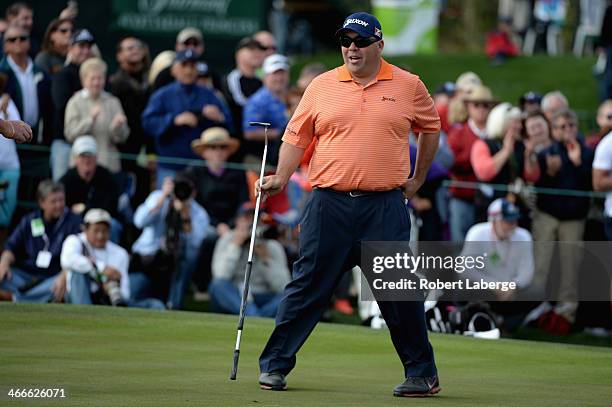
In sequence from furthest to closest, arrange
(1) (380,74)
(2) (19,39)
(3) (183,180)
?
1. (3) (183,180)
2. (2) (19,39)
3. (1) (380,74)

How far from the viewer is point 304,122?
8.86 metres

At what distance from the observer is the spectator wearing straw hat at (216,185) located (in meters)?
15.4

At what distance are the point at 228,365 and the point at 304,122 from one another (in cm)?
194

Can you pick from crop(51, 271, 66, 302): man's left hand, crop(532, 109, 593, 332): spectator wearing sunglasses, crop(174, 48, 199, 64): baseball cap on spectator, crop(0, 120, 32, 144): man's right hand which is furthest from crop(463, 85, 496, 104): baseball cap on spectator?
crop(0, 120, 32, 144): man's right hand

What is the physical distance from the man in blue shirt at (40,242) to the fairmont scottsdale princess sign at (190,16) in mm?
7392

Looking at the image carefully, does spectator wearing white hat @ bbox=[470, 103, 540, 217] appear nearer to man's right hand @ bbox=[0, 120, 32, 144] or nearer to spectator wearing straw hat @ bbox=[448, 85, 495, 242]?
spectator wearing straw hat @ bbox=[448, 85, 495, 242]

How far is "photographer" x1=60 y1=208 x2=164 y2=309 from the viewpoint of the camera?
13.8 metres

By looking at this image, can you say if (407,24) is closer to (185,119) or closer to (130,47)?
(130,47)

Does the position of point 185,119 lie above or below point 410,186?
below

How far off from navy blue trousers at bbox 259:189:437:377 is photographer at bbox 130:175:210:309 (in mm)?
6008

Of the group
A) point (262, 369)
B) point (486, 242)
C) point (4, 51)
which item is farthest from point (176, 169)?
point (262, 369)

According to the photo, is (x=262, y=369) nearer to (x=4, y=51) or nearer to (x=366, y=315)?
(x=366, y=315)

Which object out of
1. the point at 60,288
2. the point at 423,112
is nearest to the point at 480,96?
the point at 60,288

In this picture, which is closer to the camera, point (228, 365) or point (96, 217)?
point (228, 365)
